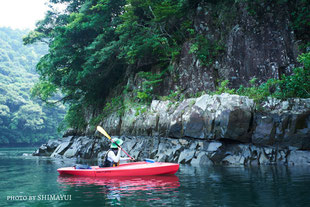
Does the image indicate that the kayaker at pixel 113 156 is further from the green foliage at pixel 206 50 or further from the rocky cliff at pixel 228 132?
the green foliage at pixel 206 50

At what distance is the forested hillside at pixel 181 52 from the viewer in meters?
15.3

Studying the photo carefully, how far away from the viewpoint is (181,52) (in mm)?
18172

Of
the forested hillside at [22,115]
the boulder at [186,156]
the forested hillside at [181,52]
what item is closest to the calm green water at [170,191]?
the boulder at [186,156]

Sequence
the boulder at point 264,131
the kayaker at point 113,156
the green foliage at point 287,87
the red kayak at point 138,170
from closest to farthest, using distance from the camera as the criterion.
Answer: the red kayak at point 138,170 → the kayaker at point 113,156 → the boulder at point 264,131 → the green foliage at point 287,87

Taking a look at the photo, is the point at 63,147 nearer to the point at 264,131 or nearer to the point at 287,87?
the point at 264,131

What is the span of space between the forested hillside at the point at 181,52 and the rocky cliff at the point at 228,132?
120 cm

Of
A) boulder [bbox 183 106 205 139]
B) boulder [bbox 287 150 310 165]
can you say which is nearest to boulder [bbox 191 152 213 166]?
boulder [bbox 183 106 205 139]

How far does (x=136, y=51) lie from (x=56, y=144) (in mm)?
11194

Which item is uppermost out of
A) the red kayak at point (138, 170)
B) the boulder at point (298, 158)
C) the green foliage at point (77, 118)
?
the green foliage at point (77, 118)

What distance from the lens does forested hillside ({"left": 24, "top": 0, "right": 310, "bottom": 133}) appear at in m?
15.3

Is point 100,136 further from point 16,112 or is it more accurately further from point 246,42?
point 16,112

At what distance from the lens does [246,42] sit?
16.0 m

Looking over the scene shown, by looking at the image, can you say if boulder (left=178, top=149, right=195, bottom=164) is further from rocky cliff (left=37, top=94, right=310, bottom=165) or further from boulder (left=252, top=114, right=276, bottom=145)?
boulder (left=252, top=114, right=276, bottom=145)

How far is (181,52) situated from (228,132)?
7.08 metres
